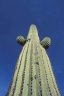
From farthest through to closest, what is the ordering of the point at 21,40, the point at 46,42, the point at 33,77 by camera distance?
the point at 21,40
the point at 46,42
the point at 33,77

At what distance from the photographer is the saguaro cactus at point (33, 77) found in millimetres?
A: 8930

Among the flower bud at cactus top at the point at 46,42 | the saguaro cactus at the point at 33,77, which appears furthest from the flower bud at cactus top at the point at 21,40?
the saguaro cactus at the point at 33,77

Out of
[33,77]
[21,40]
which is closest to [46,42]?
[21,40]

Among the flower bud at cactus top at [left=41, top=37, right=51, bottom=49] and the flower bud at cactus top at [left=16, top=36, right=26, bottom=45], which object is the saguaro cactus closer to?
the flower bud at cactus top at [left=41, top=37, right=51, bottom=49]

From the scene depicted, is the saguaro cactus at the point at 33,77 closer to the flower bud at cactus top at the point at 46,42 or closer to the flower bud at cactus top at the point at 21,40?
the flower bud at cactus top at the point at 46,42

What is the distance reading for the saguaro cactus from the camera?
8930 millimetres

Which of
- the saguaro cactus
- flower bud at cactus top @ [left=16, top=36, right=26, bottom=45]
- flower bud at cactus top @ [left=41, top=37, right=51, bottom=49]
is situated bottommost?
the saguaro cactus

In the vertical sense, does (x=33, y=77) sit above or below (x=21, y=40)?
below

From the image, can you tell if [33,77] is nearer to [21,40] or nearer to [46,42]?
[46,42]

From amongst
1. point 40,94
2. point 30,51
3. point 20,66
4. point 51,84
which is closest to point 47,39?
point 30,51

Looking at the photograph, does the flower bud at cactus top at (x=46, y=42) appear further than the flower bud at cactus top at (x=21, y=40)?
No

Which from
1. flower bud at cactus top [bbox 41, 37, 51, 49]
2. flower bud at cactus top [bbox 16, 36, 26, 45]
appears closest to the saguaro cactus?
flower bud at cactus top [bbox 41, 37, 51, 49]

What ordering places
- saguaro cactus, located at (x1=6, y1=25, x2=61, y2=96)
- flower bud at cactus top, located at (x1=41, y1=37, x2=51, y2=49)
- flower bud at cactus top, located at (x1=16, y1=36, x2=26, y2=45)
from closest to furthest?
saguaro cactus, located at (x1=6, y1=25, x2=61, y2=96) → flower bud at cactus top, located at (x1=41, y1=37, x2=51, y2=49) → flower bud at cactus top, located at (x1=16, y1=36, x2=26, y2=45)

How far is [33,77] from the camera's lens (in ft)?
31.2
